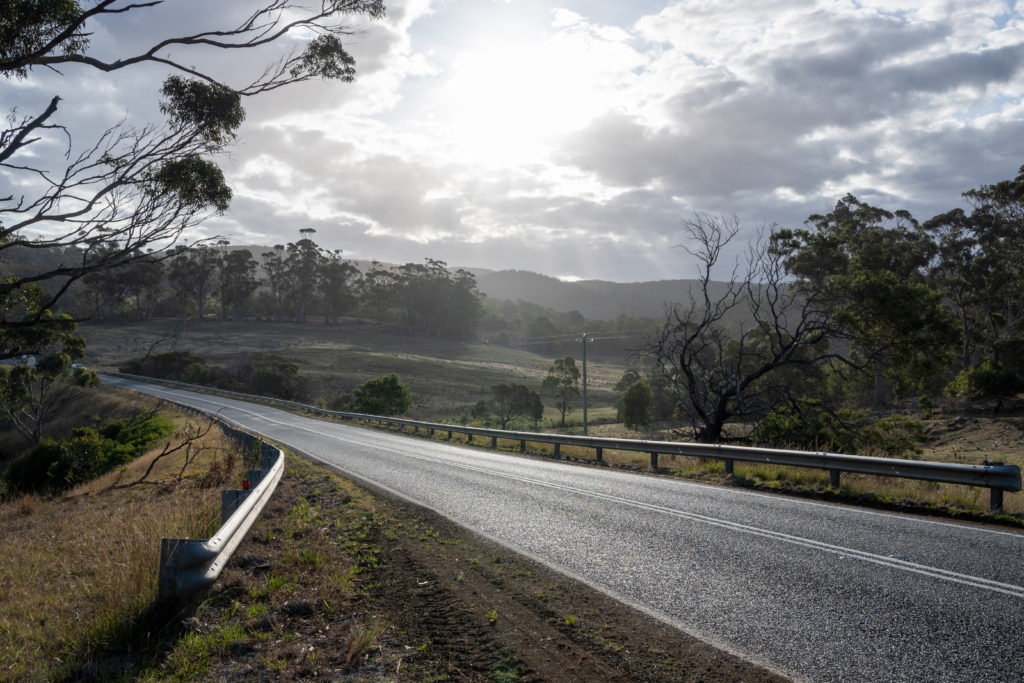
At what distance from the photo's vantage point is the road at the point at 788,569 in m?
4.20

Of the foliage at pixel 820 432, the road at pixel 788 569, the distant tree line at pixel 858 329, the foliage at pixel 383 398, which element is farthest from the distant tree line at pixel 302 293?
the road at pixel 788 569

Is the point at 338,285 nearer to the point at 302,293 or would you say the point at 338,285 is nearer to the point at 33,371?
the point at 302,293

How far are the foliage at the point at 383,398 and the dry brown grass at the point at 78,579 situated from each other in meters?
34.9

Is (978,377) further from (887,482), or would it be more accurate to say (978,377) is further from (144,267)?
(144,267)

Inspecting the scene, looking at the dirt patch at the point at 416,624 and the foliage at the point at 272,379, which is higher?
the dirt patch at the point at 416,624

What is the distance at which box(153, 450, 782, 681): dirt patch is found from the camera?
4.14 meters

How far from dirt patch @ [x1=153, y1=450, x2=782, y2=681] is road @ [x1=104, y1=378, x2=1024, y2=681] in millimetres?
408

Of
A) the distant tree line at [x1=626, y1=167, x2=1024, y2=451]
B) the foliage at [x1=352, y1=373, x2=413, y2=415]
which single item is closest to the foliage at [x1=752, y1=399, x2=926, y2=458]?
the distant tree line at [x1=626, y1=167, x2=1024, y2=451]

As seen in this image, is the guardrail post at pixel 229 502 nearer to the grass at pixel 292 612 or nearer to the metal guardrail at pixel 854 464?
the grass at pixel 292 612

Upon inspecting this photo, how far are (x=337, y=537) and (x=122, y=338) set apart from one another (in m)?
95.1

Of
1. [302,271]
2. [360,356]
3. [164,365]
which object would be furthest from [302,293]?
[164,365]

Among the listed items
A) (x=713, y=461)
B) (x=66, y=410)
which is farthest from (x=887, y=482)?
(x=66, y=410)

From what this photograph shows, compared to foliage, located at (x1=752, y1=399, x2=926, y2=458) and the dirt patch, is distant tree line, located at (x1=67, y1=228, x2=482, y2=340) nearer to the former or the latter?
foliage, located at (x1=752, y1=399, x2=926, y2=458)

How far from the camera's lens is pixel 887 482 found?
11.1 m
